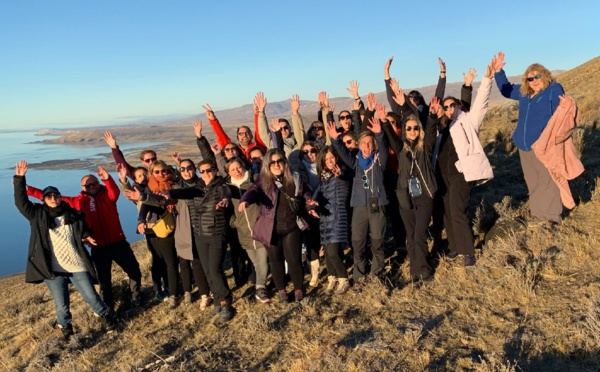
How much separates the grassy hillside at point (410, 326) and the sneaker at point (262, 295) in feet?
0.36

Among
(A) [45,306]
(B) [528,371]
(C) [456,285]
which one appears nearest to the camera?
(B) [528,371]

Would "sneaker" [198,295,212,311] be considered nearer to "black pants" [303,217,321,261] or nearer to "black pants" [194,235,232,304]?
"black pants" [194,235,232,304]

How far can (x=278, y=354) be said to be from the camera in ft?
12.7

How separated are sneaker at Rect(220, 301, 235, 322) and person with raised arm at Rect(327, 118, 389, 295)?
63.5 inches

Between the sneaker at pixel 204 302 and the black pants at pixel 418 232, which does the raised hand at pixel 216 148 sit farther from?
the black pants at pixel 418 232

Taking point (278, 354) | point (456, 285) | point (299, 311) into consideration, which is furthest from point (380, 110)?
Result: point (278, 354)

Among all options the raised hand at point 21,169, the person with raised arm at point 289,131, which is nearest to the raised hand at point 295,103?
the person with raised arm at point 289,131

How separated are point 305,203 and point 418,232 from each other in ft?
4.86

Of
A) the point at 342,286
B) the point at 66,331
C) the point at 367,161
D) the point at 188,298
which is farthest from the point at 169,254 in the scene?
the point at 367,161

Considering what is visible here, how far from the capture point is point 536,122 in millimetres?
4660

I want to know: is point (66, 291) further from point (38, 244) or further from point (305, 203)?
point (305, 203)

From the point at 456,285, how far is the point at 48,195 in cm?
501

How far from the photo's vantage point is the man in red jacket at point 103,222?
522cm

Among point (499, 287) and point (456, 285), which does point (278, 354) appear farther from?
point (499, 287)
